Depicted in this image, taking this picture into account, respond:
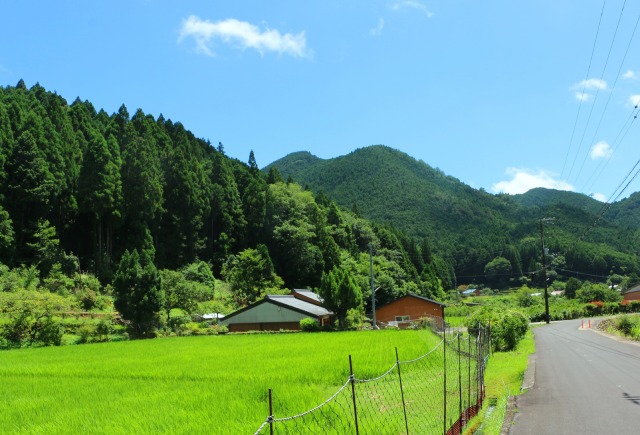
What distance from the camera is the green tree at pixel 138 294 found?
31.0 m

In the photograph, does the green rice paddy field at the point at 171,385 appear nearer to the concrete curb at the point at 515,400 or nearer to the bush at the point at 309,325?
the concrete curb at the point at 515,400

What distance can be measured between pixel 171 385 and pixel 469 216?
11501cm

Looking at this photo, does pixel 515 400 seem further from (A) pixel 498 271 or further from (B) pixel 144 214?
(A) pixel 498 271

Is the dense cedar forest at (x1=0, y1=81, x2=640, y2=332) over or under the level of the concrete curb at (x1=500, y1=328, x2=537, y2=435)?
over

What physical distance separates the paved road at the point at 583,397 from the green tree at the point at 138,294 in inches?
884

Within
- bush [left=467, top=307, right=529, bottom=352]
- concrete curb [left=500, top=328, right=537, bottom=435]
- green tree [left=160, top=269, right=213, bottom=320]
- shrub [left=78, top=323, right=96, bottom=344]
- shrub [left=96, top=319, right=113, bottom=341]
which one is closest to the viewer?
concrete curb [left=500, top=328, right=537, bottom=435]

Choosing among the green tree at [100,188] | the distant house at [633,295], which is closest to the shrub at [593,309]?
the distant house at [633,295]

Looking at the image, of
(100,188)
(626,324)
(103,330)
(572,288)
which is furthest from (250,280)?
(572,288)

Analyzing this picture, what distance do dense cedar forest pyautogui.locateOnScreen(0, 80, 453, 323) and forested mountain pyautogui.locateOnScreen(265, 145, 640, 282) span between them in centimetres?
4301

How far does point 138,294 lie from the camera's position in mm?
30906

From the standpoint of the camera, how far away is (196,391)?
1115cm

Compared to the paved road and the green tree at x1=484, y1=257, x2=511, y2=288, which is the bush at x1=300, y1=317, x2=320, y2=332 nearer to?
the paved road

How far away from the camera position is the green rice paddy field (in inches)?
338

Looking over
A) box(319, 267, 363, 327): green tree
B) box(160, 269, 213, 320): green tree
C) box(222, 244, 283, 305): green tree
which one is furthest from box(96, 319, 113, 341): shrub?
box(222, 244, 283, 305): green tree
